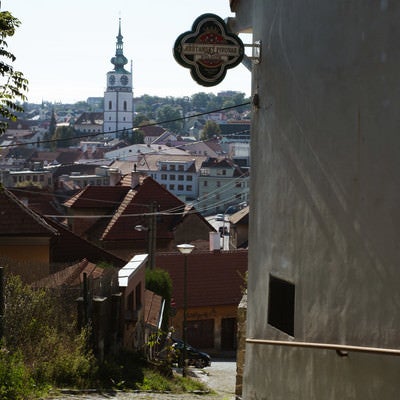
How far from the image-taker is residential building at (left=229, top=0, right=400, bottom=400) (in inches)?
217

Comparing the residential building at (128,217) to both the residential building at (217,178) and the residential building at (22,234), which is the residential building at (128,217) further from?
the residential building at (217,178)

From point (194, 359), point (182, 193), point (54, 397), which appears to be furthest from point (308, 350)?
point (182, 193)

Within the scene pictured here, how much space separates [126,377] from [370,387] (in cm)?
789

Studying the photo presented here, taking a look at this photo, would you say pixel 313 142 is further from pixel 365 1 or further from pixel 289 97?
pixel 365 1

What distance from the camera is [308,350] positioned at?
6629mm

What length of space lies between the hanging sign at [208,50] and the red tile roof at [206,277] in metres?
24.8

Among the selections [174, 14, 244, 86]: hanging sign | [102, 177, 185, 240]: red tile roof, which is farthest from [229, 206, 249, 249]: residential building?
[174, 14, 244, 86]: hanging sign

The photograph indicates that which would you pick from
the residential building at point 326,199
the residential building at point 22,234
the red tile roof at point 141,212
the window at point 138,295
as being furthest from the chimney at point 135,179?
Answer: the residential building at point 326,199

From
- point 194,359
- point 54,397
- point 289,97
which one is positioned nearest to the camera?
point 289,97

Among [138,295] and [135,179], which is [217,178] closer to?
[135,179]

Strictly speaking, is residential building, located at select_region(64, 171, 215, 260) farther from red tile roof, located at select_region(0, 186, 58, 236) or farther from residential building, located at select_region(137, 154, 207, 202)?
residential building, located at select_region(137, 154, 207, 202)

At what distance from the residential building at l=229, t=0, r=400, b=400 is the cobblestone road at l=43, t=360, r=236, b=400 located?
3815 mm

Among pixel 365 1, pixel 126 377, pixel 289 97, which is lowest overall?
pixel 126 377

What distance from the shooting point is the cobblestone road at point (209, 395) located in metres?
11.1
